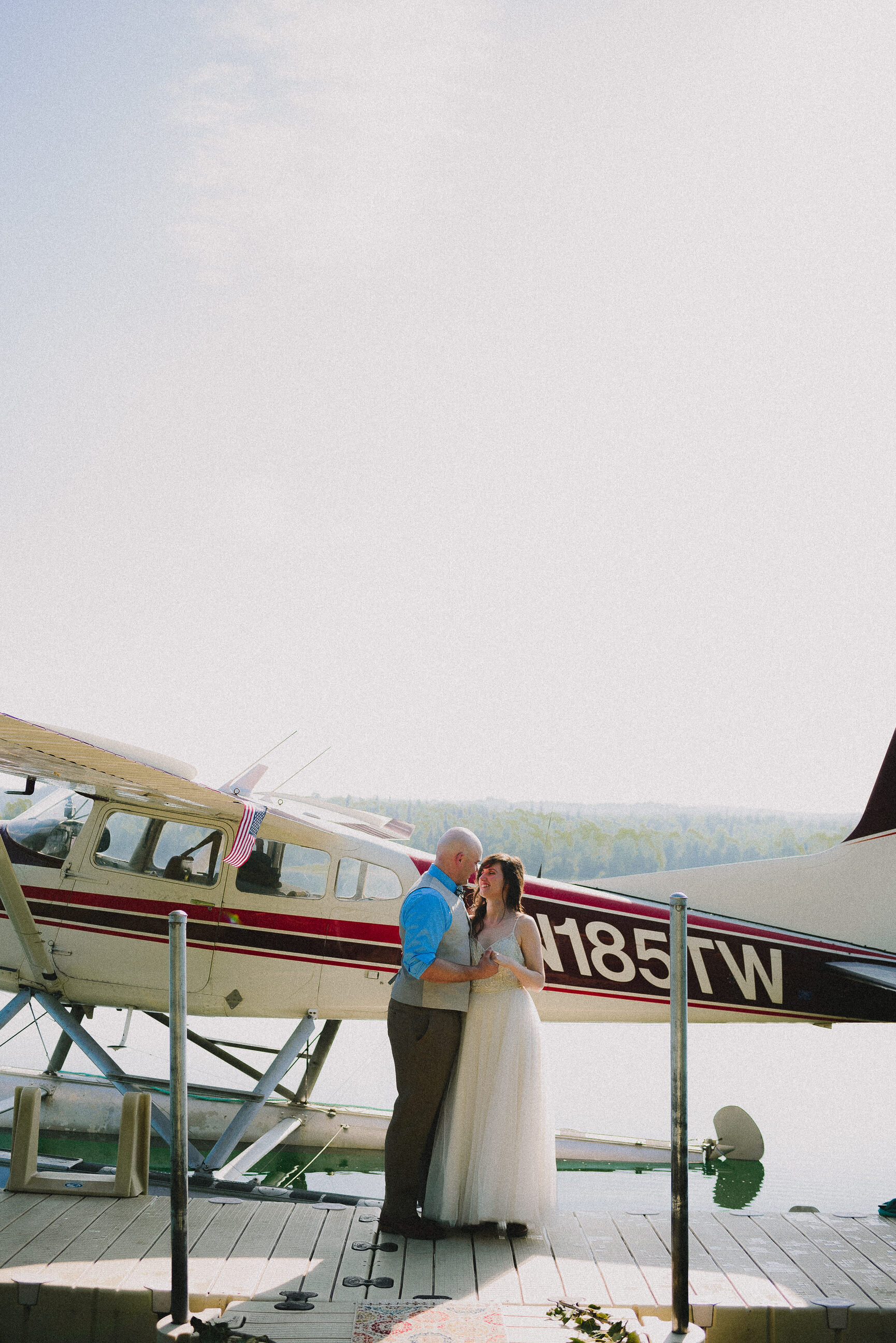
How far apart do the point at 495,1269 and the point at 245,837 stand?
279cm

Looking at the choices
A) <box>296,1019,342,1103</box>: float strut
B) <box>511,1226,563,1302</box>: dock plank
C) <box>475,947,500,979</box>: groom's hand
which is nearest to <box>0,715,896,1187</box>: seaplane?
<box>296,1019,342,1103</box>: float strut

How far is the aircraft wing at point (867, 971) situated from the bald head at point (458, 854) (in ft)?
10.9

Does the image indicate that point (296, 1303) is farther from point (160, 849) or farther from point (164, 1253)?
point (160, 849)

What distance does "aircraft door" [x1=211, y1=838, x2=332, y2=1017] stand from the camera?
6.62 m

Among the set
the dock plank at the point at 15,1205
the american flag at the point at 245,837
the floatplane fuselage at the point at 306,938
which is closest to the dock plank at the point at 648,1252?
the dock plank at the point at 15,1205

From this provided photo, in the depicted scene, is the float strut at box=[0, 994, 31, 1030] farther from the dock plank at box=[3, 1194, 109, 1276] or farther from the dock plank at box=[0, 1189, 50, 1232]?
the dock plank at box=[3, 1194, 109, 1276]

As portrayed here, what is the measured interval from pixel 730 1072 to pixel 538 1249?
9.16 metres

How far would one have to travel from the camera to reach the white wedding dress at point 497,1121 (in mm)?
3918

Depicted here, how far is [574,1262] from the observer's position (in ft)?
12.0

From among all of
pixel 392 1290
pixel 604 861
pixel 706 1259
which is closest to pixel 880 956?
pixel 706 1259

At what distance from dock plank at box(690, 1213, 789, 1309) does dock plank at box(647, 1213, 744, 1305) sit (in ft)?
0.05

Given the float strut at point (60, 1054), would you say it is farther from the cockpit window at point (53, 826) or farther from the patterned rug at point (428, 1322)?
the patterned rug at point (428, 1322)

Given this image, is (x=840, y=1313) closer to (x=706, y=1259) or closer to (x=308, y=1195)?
(x=706, y=1259)

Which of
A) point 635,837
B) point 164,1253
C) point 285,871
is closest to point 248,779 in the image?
point 285,871
